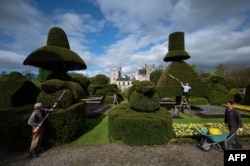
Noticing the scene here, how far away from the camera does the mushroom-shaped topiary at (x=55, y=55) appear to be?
9.75m

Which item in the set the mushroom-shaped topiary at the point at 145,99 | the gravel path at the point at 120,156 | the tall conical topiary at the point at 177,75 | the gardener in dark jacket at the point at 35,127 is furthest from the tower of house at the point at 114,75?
the gardener in dark jacket at the point at 35,127

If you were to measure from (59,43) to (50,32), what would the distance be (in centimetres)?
95

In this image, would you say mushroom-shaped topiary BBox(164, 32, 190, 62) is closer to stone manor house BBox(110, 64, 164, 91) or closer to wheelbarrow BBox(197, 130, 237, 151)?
wheelbarrow BBox(197, 130, 237, 151)

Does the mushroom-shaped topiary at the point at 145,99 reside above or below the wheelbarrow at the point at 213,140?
above

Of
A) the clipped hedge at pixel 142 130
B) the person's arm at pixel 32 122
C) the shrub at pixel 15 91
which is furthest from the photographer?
the shrub at pixel 15 91

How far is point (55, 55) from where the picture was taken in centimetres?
984

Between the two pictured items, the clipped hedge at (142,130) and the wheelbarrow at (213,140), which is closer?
the wheelbarrow at (213,140)

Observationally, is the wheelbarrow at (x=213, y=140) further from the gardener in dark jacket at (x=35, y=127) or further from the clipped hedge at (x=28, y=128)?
the gardener in dark jacket at (x=35, y=127)

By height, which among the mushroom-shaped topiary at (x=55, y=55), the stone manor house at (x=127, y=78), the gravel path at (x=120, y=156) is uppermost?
the stone manor house at (x=127, y=78)

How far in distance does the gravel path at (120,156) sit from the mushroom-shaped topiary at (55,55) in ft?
19.4

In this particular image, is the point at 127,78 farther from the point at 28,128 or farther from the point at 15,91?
the point at 28,128

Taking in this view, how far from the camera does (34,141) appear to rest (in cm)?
521

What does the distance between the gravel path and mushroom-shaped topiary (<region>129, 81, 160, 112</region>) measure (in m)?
1.89

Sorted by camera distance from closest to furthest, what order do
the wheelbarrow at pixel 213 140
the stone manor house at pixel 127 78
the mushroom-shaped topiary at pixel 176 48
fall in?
1. the wheelbarrow at pixel 213 140
2. the mushroom-shaped topiary at pixel 176 48
3. the stone manor house at pixel 127 78
